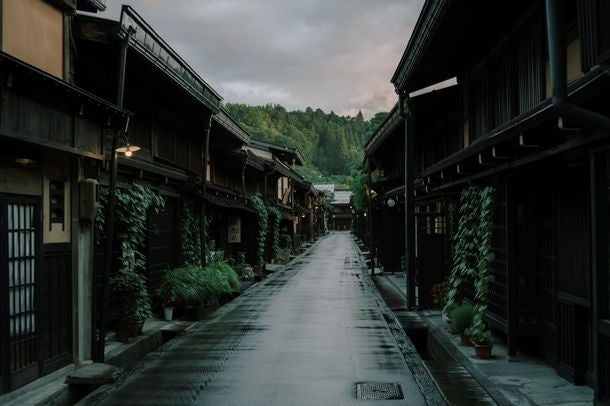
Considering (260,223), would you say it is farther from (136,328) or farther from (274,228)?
(136,328)

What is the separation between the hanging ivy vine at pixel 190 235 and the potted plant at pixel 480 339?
34.6 feet

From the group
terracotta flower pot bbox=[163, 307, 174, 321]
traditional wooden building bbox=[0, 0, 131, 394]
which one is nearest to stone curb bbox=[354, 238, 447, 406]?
terracotta flower pot bbox=[163, 307, 174, 321]

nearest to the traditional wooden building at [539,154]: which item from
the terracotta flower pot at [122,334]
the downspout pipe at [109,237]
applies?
the downspout pipe at [109,237]

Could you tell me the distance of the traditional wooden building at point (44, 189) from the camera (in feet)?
28.2

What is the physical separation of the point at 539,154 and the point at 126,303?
28.3ft

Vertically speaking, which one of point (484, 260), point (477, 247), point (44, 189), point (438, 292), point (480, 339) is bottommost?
point (480, 339)

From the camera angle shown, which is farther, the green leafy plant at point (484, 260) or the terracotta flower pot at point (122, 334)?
the terracotta flower pot at point (122, 334)

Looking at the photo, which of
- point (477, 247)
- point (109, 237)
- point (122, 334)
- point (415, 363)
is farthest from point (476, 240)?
point (122, 334)

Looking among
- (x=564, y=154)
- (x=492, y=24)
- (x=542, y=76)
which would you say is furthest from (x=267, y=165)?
(x=564, y=154)

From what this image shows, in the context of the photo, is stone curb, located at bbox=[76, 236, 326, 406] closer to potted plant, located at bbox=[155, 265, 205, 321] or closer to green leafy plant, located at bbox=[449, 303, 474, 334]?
potted plant, located at bbox=[155, 265, 205, 321]

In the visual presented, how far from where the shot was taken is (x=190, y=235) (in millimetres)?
20109

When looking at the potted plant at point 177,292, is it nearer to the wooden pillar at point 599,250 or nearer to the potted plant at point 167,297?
the potted plant at point 167,297

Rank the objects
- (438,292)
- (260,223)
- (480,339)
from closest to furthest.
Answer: (480,339)
(438,292)
(260,223)


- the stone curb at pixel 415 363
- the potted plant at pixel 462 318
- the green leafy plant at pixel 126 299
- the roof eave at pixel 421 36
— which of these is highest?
the roof eave at pixel 421 36
